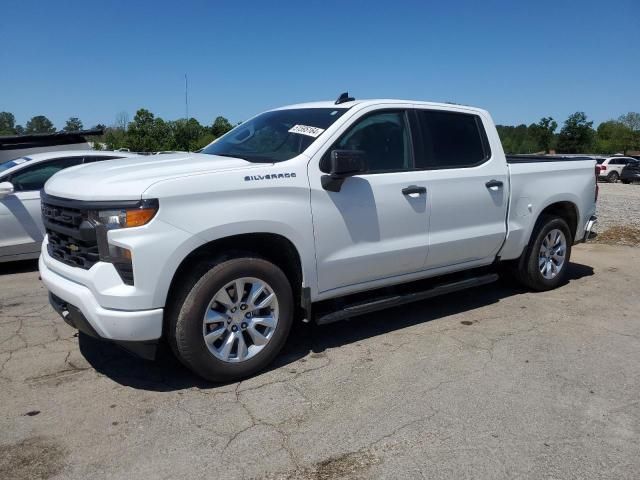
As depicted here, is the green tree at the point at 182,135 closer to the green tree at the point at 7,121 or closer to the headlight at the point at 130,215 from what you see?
the green tree at the point at 7,121

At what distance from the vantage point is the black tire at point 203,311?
368 centimetres

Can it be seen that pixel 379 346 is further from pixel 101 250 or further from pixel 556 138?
pixel 556 138

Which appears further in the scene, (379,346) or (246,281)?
(379,346)

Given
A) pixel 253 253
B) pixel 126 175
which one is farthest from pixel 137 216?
pixel 253 253

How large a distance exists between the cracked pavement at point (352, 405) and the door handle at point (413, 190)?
1.25 meters

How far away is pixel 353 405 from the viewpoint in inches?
145

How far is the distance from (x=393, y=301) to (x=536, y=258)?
2180 mm

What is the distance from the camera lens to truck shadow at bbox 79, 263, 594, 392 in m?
4.05

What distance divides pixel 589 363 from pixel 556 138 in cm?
7739

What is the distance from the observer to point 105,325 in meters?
3.53

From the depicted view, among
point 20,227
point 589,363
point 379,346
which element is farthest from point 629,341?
point 20,227

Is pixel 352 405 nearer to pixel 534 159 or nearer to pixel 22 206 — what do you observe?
pixel 534 159

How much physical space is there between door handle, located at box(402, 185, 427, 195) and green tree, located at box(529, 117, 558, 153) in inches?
2964

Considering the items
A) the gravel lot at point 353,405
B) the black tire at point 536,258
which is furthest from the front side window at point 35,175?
the black tire at point 536,258
